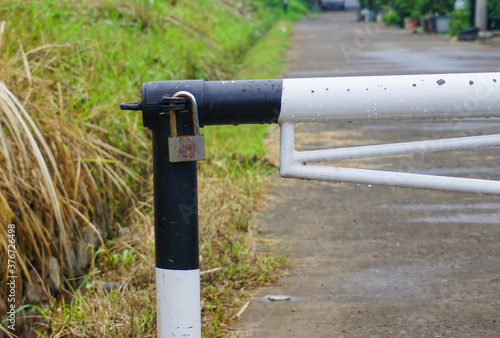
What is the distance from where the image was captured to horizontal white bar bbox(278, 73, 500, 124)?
5.70 ft

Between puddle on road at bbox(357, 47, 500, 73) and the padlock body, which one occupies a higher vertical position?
the padlock body

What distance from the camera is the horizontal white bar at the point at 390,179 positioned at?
178 cm

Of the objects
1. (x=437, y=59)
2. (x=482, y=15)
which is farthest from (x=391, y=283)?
(x=482, y=15)

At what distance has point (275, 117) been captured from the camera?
5.81ft

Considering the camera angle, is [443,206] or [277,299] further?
[443,206]

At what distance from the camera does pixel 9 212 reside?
3303 mm

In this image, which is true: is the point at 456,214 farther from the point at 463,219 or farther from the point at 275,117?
the point at 275,117

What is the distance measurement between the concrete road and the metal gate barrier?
1.05 m

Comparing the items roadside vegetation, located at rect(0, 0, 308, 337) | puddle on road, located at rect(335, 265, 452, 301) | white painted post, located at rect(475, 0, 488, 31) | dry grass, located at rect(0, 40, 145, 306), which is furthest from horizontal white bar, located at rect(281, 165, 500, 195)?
white painted post, located at rect(475, 0, 488, 31)

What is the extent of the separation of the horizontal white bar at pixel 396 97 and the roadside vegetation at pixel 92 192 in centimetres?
116

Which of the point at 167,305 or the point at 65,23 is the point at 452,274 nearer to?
the point at 167,305

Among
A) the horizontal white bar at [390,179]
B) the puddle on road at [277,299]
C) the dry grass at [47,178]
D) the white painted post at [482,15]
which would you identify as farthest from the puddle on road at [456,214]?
the white painted post at [482,15]

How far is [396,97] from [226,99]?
388 millimetres

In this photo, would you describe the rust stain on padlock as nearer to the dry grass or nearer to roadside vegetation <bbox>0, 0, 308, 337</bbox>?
roadside vegetation <bbox>0, 0, 308, 337</bbox>
